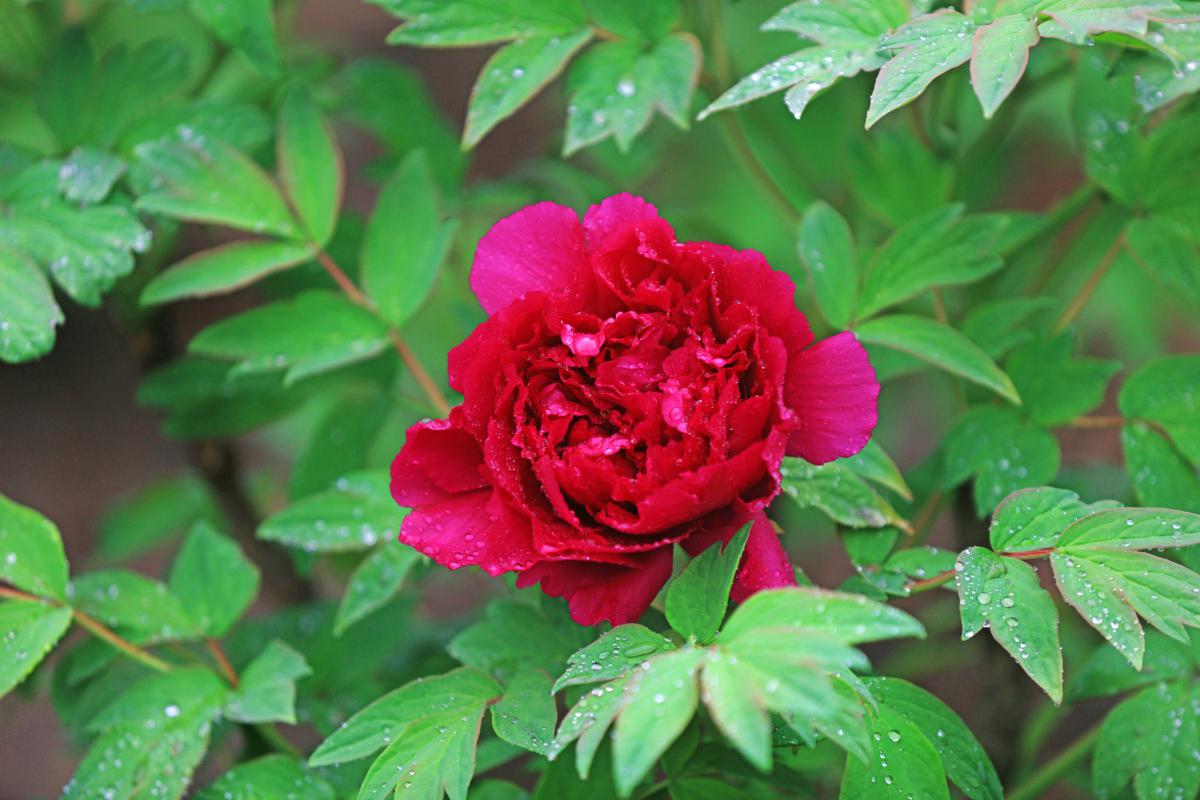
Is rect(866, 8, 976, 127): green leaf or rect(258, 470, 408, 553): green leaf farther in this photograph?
rect(258, 470, 408, 553): green leaf

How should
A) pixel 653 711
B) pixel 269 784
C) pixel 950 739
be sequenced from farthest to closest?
pixel 269 784 < pixel 950 739 < pixel 653 711

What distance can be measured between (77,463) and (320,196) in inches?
57.2

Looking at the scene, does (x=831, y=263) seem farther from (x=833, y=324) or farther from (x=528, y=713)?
(x=528, y=713)

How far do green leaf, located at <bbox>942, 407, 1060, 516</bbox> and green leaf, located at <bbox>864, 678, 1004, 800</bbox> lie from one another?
0.68 feet

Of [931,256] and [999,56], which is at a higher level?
[999,56]

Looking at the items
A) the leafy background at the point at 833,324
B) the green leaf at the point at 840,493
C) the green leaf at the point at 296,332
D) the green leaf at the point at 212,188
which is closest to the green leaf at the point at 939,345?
the leafy background at the point at 833,324

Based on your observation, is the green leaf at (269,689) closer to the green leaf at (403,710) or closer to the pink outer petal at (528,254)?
the green leaf at (403,710)

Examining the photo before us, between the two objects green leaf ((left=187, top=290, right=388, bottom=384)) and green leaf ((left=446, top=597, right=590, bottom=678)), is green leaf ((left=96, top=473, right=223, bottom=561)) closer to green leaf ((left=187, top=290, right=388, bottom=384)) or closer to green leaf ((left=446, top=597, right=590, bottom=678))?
green leaf ((left=187, top=290, right=388, bottom=384))

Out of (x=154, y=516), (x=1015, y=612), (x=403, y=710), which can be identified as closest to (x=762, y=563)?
(x=1015, y=612)

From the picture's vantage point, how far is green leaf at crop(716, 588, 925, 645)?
1.88 ft

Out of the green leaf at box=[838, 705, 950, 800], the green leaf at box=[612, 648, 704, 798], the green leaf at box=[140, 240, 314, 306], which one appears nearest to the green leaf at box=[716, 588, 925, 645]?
the green leaf at box=[612, 648, 704, 798]

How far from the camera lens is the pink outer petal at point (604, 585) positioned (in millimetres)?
689

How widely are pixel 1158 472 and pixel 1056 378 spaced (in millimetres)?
115

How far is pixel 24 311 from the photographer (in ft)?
3.01
